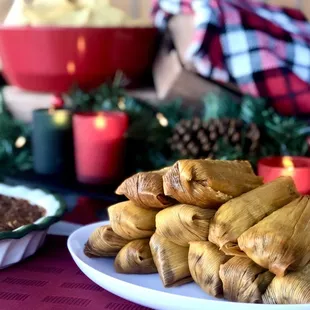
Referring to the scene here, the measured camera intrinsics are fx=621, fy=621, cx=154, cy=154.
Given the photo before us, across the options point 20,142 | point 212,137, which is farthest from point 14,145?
point 212,137

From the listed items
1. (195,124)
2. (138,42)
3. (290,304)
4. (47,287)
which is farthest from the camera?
(138,42)

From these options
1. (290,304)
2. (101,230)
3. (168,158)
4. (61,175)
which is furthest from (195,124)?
(290,304)

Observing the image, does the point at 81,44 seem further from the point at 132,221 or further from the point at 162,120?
the point at 132,221

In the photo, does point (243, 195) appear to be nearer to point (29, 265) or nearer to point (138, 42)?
point (29, 265)

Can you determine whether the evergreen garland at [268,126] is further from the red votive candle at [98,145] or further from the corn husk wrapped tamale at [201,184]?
the corn husk wrapped tamale at [201,184]

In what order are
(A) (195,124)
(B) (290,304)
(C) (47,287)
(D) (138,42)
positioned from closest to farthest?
(B) (290,304) → (C) (47,287) → (A) (195,124) → (D) (138,42)

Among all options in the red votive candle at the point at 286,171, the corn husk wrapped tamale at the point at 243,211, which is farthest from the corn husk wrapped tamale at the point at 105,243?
the red votive candle at the point at 286,171

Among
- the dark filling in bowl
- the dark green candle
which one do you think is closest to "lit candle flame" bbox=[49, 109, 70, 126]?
the dark green candle
